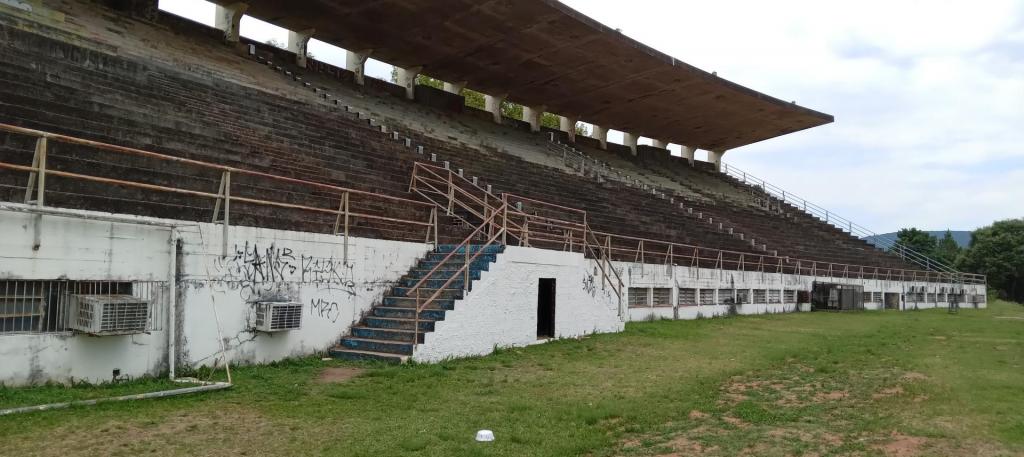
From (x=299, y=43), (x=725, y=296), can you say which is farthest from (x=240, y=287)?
(x=299, y=43)

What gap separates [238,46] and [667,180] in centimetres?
2492

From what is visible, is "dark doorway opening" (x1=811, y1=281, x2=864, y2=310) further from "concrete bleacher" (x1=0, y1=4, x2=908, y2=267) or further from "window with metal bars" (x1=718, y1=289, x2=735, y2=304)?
"window with metal bars" (x1=718, y1=289, x2=735, y2=304)

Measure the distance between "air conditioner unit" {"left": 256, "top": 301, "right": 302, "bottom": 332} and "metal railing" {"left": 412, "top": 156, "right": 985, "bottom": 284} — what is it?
5.09m

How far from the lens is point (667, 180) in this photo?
4062 centimetres

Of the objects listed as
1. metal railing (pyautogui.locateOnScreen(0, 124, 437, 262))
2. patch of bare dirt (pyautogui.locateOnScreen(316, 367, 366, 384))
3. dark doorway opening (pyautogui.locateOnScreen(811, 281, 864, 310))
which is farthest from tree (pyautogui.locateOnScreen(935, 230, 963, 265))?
patch of bare dirt (pyautogui.locateOnScreen(316, 367, 366, 384))

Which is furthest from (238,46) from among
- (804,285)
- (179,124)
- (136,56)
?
(804,285)

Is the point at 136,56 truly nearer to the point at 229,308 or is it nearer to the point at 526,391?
the point at 229,308

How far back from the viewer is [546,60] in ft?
101

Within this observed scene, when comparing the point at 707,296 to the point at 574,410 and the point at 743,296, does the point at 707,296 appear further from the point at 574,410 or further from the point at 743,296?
the point at 574,410

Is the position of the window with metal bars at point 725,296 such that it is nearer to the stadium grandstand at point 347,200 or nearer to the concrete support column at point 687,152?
the stadium grandstand at point 347,200

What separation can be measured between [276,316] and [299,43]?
19755 mm

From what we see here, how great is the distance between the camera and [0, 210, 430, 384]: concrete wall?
26.0 feet

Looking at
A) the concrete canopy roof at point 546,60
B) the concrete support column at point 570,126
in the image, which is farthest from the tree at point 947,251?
the concrete support column at point 570,126

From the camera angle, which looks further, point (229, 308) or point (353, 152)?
point (353, 152)
